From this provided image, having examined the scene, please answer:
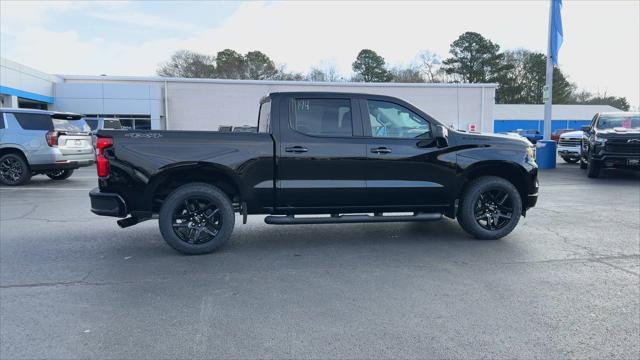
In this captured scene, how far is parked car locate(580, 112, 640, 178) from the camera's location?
12.4m

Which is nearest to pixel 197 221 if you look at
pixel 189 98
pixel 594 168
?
pixel 594 168

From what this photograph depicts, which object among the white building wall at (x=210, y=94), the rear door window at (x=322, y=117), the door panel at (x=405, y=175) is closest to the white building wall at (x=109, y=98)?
the white building wall at (x=210, y=94)

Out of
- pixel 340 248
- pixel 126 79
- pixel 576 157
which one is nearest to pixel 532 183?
pixel 340 248

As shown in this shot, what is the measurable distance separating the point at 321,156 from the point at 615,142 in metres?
10.5

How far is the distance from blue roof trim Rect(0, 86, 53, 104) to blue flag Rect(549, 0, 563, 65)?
931 inches

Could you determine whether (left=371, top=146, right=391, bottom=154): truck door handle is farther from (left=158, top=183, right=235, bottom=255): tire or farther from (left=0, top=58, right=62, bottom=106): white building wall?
(left=0, top=58, right=62, bottom=106): white building wall

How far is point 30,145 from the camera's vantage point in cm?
1145

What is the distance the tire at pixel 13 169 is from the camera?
1155cm

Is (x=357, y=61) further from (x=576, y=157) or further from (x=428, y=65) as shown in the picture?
(x=576, y=157)

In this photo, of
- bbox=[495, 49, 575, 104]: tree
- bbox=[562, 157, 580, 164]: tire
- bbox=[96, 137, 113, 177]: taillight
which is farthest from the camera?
bbox=[495, 49, 575, 104]: tree

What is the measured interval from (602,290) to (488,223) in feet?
6.49

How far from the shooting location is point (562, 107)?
2447 inches

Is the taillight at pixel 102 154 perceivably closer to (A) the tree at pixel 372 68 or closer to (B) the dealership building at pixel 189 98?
(B) the dealership building at pixel 189 98

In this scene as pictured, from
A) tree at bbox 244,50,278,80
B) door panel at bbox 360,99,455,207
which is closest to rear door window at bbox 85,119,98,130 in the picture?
door panel at bbox 360,99,455,207
